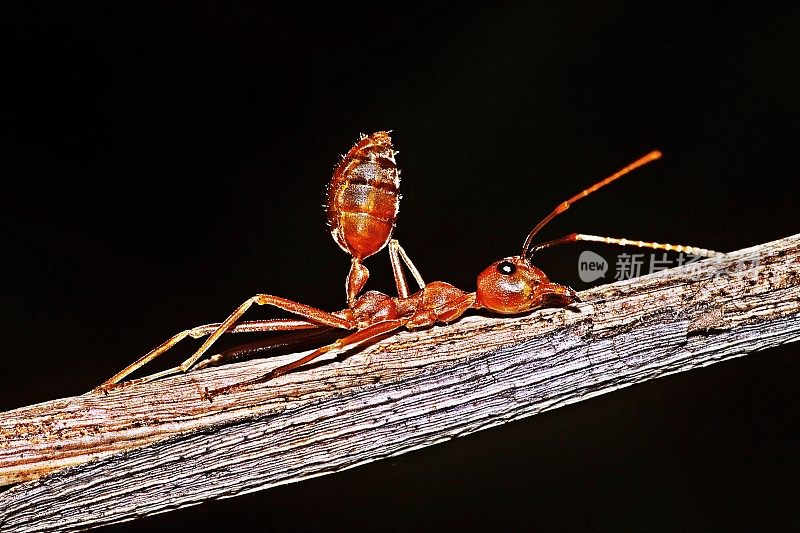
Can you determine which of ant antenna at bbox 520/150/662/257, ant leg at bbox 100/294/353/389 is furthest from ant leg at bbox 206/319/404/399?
ant antenna at bbox 520/150/662/257

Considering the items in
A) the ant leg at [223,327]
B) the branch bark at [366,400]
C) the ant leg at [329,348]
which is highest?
the ant leg at [223,327]

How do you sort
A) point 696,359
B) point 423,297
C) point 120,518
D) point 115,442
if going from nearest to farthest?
1. point 115,442
2. point 120,518
3. point 696,359
4. point 423,297

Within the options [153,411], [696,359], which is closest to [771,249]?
[696,359]

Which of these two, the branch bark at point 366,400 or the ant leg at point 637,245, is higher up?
the ant leg at point 637,245

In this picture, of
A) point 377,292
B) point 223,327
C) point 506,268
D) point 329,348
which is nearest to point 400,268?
point 377,292

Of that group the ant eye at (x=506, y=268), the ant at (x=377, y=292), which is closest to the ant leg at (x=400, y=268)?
the ant at (x=377, y=292)

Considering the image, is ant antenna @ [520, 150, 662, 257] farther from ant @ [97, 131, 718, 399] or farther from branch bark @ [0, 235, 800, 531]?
branch bark @ [0, 235, 800, 531]

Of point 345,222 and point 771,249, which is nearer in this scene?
point 771,249

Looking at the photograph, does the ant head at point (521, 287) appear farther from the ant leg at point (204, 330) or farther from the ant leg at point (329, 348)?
the ant leg at point (204, 330)

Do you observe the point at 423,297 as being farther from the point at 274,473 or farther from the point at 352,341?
the point at 274,473
